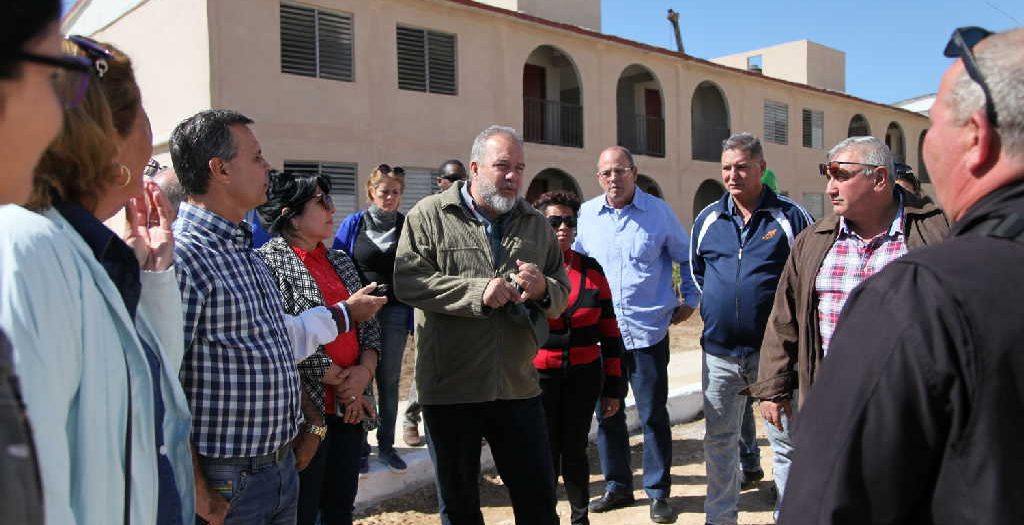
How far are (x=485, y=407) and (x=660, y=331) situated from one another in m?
1.84

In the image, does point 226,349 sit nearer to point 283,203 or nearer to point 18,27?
point 283,203

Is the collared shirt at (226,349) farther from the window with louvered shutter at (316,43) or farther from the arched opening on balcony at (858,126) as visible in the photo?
the arched opening on balcony at (858,126)

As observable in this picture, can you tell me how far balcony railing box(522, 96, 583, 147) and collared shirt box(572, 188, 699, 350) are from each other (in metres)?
13.3

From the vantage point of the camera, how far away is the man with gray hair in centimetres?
427

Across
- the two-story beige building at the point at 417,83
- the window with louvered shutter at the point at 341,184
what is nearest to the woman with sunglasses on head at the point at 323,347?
the two-story beige building at the point at 417,83

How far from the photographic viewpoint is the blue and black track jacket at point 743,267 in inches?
168

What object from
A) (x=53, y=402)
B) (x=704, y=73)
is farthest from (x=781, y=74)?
(x=53, y=402)

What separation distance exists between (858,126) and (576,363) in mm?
26800

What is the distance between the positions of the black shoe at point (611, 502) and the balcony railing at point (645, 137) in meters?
16.1

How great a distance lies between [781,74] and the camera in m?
30.4

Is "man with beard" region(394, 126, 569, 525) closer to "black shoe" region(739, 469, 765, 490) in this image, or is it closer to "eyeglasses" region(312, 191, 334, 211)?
"eyeglasses" region(312, 191, 334, 211)

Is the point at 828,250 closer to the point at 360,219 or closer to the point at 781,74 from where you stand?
the point at 360,219

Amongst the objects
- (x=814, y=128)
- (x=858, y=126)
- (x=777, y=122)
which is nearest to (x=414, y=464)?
(x=777, y=122)

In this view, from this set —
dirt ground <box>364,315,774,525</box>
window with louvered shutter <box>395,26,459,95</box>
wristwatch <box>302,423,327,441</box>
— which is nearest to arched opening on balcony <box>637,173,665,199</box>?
window with louvered shutter <box>395,26,459,95</box>
